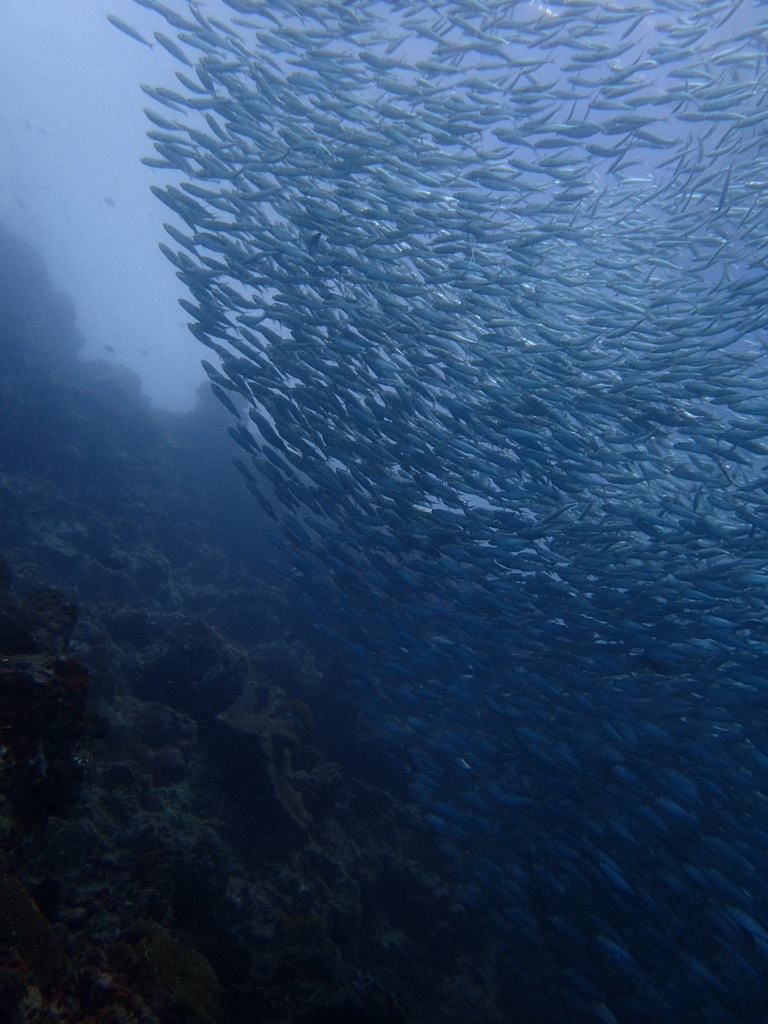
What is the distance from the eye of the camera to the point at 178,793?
5922mm

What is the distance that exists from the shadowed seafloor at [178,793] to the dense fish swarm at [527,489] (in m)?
1.16

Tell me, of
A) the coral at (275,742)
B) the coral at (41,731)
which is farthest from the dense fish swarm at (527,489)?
the coral at (41,731)

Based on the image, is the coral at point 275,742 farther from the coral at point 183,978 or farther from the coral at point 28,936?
the coral at point 28,936

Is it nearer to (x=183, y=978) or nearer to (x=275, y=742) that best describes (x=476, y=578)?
(x=275, y=742)

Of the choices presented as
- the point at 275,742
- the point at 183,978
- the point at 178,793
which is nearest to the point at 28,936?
the point at 183,978

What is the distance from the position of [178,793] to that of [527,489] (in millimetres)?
6108

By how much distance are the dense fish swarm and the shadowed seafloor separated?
45.8 inches

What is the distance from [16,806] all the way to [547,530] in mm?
6727

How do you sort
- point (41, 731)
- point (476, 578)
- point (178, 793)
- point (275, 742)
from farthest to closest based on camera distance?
point (476, 578) → point (275, 742) → point (178, 793) → point (41, 731)

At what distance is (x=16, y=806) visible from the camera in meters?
3.18

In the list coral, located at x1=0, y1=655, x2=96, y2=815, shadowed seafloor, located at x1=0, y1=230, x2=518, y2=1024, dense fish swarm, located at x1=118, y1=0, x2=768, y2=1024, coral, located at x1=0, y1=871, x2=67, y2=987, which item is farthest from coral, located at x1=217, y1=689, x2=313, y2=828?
coral, located at x1=0, y1=871, x2=67, y2=987

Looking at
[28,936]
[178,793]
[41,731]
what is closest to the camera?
[28,936]

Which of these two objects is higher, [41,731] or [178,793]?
[41,731]

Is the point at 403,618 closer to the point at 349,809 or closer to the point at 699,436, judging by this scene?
the point at 349,809
